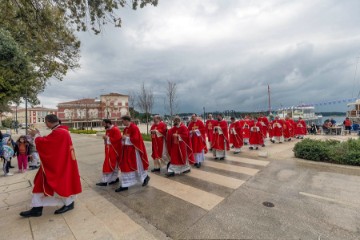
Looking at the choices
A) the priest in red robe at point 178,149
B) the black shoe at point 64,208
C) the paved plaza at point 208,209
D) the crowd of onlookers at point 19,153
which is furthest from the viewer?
the crowd of onlookers at point 19,153

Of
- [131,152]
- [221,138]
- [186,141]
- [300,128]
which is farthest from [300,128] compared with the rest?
[131,152]

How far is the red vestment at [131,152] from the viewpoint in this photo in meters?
5.05

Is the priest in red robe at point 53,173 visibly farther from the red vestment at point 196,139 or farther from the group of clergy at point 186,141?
the red vestment at point 196,139

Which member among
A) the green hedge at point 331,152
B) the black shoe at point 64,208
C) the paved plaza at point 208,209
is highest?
the green hedge at point 331,152

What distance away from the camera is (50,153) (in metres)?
3.64

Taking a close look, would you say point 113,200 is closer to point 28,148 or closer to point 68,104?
point 28,148

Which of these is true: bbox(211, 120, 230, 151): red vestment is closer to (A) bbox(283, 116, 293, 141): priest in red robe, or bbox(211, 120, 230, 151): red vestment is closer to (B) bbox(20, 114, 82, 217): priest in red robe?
(B) bbox(20, 114, 82, 217): priest in red robe

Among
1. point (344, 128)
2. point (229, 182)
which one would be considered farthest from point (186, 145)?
point (344, 128)

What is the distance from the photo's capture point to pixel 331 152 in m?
7.03

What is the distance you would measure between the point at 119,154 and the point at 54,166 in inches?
72.9

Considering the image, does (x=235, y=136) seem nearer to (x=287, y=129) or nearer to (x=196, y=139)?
(x=196, y=139)

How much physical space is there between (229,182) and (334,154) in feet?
15.1

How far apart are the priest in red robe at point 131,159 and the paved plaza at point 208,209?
0.24 meters

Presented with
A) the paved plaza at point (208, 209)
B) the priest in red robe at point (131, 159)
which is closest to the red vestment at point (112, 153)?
the priest in red robe at point (131, 159)
